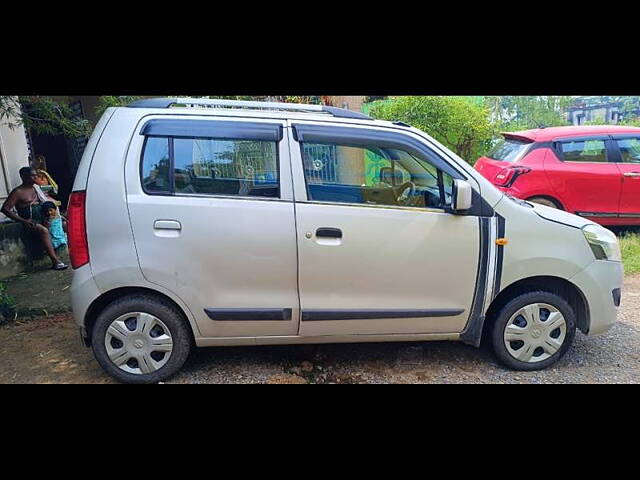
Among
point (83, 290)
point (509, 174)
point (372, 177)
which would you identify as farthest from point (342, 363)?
point (509, 174)

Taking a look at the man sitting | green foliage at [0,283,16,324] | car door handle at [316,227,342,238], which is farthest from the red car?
the man sitting

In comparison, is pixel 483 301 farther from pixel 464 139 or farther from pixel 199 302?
pixel 464 139

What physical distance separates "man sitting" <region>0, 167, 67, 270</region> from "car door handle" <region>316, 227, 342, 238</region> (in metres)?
4.38

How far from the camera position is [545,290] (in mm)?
3230

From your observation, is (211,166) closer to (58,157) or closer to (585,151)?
(585,151)

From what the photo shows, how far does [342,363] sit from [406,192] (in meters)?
1.46

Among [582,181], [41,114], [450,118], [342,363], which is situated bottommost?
[342,363]

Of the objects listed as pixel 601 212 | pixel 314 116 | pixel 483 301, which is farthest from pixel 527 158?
pixel 314 116

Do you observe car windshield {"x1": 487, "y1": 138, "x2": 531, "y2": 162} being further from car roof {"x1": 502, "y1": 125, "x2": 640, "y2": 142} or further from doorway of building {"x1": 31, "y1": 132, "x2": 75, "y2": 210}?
doorway of building {"x1": 31, "y1": 132, "x2": 75, "y2": 210}

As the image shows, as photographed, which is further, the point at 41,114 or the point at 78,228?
the point at 41,114

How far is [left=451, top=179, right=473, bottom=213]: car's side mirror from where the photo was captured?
2.88 metres

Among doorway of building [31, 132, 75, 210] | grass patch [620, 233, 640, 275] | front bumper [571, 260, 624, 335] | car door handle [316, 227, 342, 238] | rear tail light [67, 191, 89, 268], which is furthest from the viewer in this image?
doorway of building [31, 132, 75, 210]

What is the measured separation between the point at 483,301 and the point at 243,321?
1758 mm

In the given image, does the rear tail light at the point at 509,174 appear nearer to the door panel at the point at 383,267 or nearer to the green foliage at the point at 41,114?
the door panel at the point at 383,267
